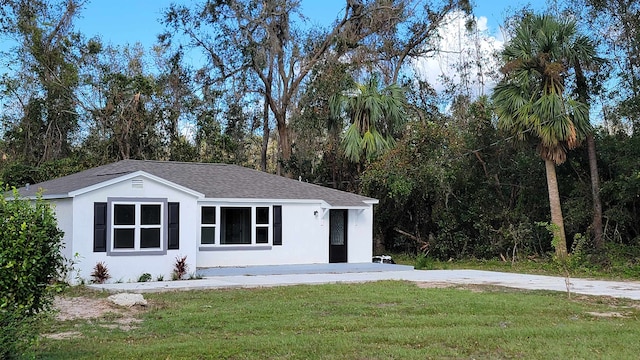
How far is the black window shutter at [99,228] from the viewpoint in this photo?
16.0 m

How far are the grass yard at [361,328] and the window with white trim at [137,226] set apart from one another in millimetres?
3185

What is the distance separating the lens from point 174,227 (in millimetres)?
17078

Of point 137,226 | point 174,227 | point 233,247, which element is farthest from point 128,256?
point 233,247

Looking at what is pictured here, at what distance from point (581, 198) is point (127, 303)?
50.8 feet

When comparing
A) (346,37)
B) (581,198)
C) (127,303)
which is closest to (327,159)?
(346,37)

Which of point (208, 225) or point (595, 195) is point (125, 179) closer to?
point (208, 225)

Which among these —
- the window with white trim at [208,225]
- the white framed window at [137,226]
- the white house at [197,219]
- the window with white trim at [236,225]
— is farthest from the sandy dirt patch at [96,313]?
the window with white trim at [236,225]

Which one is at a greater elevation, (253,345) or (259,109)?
(259,109)

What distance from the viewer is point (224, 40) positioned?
3231cm

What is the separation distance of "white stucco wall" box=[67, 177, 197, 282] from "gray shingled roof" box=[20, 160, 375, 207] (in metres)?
1.90

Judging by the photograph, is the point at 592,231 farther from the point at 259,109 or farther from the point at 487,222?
the point at 259,109

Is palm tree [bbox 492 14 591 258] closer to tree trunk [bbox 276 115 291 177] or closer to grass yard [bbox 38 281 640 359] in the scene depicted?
grass yard [bbox 38 281 640 359]

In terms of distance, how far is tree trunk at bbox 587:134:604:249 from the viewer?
20750mm

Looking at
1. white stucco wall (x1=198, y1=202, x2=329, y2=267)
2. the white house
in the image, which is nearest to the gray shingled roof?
the white house
